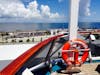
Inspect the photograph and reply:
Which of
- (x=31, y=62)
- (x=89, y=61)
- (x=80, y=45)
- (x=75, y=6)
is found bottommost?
(x=89, y=61)

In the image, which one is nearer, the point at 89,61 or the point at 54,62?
the point at 54,62

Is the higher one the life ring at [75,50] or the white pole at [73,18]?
the white pole at [73,18]

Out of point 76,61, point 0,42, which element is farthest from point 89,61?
point 0,42

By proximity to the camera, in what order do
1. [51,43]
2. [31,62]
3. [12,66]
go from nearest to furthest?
[12,66] < [31,62] < [51,43]

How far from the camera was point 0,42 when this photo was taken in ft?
22.1

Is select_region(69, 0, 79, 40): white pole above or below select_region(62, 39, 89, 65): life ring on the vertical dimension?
above

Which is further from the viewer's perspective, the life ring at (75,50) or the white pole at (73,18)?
the white pole at (73,18)

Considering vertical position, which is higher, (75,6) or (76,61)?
(75,6)

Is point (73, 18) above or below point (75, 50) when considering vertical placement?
above

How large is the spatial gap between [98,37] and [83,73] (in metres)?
2.45

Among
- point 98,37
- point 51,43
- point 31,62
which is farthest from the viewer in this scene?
point 98,37

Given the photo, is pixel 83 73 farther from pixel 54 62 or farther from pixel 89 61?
pixel 54 62

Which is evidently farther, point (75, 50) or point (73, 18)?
point (73, 18)

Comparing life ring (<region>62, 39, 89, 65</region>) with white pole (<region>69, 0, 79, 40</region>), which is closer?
life ring (<region>62, 39, 89, 65</region>)
